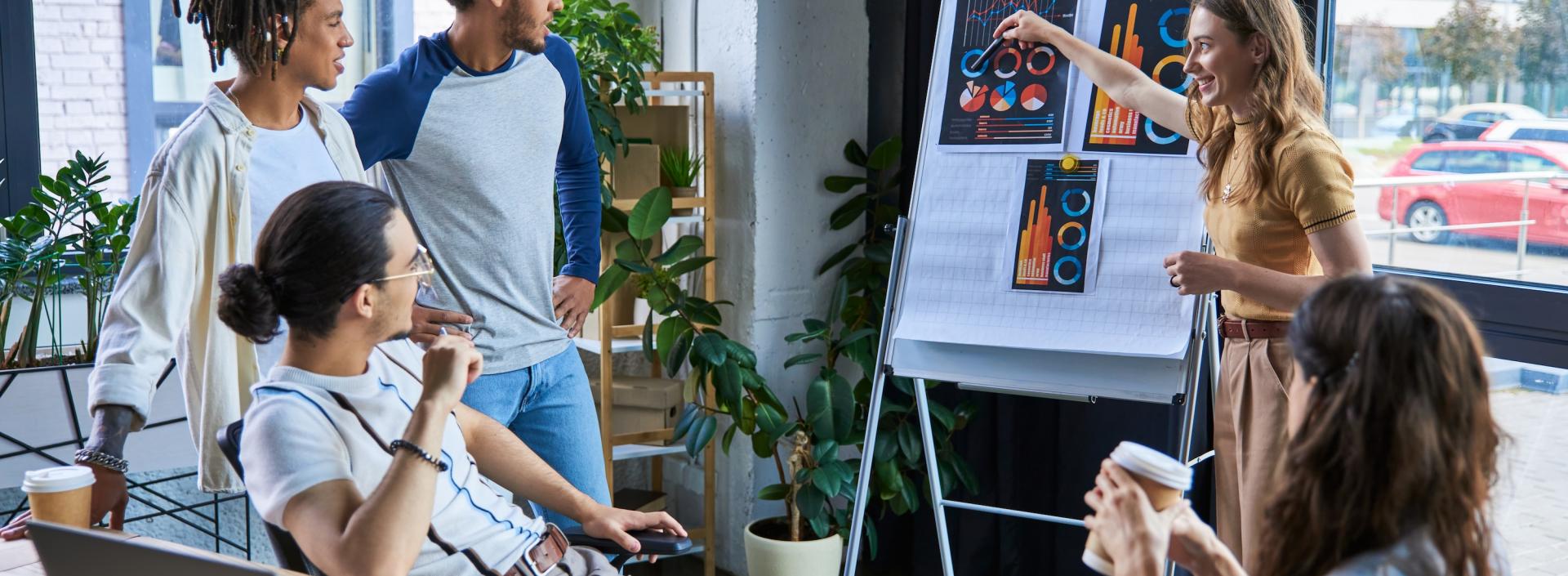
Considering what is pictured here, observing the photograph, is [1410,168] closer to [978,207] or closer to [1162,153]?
[1162,153]

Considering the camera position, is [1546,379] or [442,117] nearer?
[442,117]

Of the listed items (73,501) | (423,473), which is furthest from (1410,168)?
(73,501)

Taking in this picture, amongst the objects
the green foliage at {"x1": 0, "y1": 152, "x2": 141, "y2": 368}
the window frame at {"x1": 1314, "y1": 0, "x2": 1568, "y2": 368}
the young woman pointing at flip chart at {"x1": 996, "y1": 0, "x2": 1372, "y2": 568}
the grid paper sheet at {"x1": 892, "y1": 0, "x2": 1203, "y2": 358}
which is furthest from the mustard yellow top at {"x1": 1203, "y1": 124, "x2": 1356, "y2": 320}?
the green foliage at {"x1": 0, "y1": 152, "x2": 141, "y2": 368}

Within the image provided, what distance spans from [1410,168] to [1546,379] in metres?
0.48

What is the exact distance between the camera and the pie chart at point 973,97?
2.48m

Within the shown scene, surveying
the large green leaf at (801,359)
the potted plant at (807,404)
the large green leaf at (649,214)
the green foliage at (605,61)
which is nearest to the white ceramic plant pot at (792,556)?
the potted plant at (807,404)

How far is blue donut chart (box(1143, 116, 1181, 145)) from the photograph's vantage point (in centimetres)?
230

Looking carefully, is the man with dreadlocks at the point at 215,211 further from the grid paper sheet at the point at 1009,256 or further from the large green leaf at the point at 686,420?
the large green leaf at the point at 686,420

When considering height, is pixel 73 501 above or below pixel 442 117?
below

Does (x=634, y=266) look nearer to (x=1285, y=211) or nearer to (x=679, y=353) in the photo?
(x=679, y=353)

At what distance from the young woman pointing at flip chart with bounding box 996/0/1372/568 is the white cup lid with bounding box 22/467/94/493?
1.54 m

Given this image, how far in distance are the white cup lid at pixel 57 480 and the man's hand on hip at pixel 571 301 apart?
97cm

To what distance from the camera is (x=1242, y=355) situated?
207 centimetres

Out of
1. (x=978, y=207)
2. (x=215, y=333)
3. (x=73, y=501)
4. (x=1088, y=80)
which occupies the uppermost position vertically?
(x=1088, y=80)
